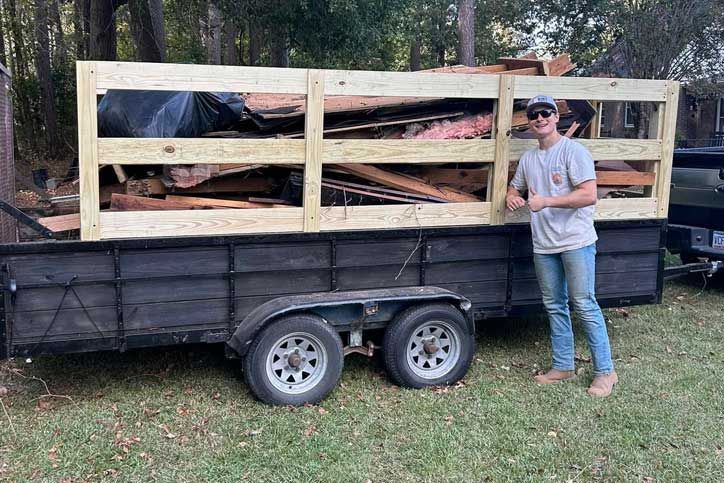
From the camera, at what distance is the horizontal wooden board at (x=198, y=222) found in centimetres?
406

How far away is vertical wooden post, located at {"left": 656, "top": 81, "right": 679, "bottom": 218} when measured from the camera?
521cm

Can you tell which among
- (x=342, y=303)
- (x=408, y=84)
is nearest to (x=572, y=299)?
(x=342, y=303)

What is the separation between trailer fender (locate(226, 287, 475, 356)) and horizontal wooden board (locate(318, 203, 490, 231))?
17.3 inches

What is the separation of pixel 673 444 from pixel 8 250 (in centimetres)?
394

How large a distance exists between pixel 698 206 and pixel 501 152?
362cm

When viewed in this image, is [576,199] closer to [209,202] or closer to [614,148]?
[614,148]

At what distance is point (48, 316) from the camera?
13.0 ft

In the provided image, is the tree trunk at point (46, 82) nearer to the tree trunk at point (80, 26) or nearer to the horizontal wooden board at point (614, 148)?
the tree trunk at point (80, 26)

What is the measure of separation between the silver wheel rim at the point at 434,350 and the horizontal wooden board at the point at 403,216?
70 cm

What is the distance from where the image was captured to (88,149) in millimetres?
3912

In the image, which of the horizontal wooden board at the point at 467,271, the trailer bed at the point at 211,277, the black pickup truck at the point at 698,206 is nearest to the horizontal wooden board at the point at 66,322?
the trailer bed at the point at 211,277

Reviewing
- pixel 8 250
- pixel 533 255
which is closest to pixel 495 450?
pixel 533 255

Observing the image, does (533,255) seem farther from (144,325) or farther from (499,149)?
(144,325)

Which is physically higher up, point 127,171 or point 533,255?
point 127,171
